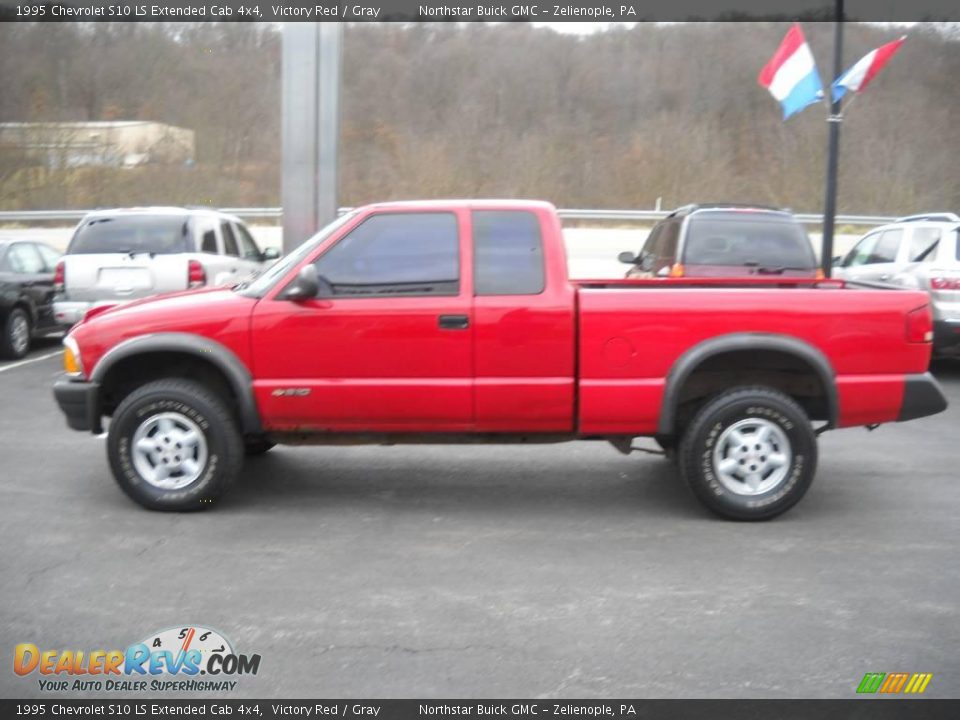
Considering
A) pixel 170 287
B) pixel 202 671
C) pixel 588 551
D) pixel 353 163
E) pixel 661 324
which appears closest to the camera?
pixel 202 671

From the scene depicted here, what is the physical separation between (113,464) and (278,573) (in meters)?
1.59

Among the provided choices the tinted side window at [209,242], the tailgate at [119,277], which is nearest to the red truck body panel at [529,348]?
the tailgate at [119,277]

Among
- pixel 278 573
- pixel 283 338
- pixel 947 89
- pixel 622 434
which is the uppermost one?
pixel 947 89

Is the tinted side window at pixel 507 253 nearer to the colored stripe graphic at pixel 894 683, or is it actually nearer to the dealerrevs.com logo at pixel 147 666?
the dealerrevs.com logo at pixel 147 666

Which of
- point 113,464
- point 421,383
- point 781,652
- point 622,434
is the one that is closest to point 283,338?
point 421,383

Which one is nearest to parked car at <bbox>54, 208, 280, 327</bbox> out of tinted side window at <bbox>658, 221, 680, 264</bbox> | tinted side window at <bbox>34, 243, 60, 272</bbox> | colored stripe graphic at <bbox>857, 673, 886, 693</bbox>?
tinted side window at <bbox>34, 243, 60, 272</bbox>

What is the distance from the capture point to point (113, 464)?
6.16 metres

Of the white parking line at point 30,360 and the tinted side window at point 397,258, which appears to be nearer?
the tinted side window at point 397,258

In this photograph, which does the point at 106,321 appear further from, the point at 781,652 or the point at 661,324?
the point at 781,652

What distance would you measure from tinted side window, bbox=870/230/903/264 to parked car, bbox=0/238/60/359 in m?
10.3

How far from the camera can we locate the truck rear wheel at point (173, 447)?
6145 millimetres

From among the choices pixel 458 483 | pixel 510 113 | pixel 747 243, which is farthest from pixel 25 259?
pixel 510 113

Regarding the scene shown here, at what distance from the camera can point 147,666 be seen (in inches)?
161

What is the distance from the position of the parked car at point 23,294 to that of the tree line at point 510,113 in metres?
19.8
